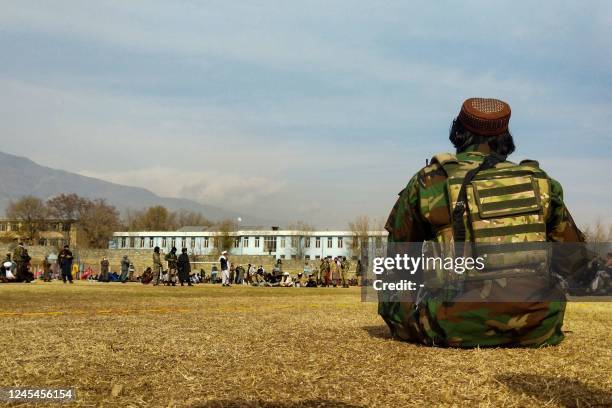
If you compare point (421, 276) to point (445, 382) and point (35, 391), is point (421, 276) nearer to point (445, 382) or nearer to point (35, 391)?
point (445, 382)

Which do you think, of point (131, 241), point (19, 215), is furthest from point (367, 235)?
point (19, 215)

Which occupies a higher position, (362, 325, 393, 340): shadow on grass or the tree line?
the tree line

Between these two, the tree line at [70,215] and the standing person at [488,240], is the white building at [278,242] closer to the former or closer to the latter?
the tree line at [70,215]

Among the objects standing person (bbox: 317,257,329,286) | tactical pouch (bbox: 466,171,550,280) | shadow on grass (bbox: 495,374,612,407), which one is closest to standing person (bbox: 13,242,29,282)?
standing person (bbox: 317,257,329,286)

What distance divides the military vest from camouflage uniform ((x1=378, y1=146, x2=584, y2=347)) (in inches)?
2.8

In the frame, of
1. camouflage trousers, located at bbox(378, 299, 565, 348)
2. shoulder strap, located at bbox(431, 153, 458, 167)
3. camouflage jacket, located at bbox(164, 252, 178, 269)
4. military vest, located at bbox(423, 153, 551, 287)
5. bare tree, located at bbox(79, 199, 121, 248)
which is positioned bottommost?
camouflage trousers, located at bbox(378, 299, 565, 348)

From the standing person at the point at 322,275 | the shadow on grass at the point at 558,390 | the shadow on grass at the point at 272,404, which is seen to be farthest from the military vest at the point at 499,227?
the standing person at the point at 322,275

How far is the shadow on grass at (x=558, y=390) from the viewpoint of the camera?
3339 mm

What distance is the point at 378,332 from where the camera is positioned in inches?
251

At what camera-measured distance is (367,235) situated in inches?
5034

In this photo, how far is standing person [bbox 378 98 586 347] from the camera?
4.65 meters

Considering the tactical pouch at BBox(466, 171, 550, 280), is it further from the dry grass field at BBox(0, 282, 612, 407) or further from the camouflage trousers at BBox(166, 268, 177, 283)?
the camouflage trousers at BBox(166, 268, 177, 283)

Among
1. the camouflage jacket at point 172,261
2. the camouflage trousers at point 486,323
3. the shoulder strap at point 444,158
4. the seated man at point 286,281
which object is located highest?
the shoulder strap at point 444,158

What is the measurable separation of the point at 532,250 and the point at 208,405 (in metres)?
2.62
